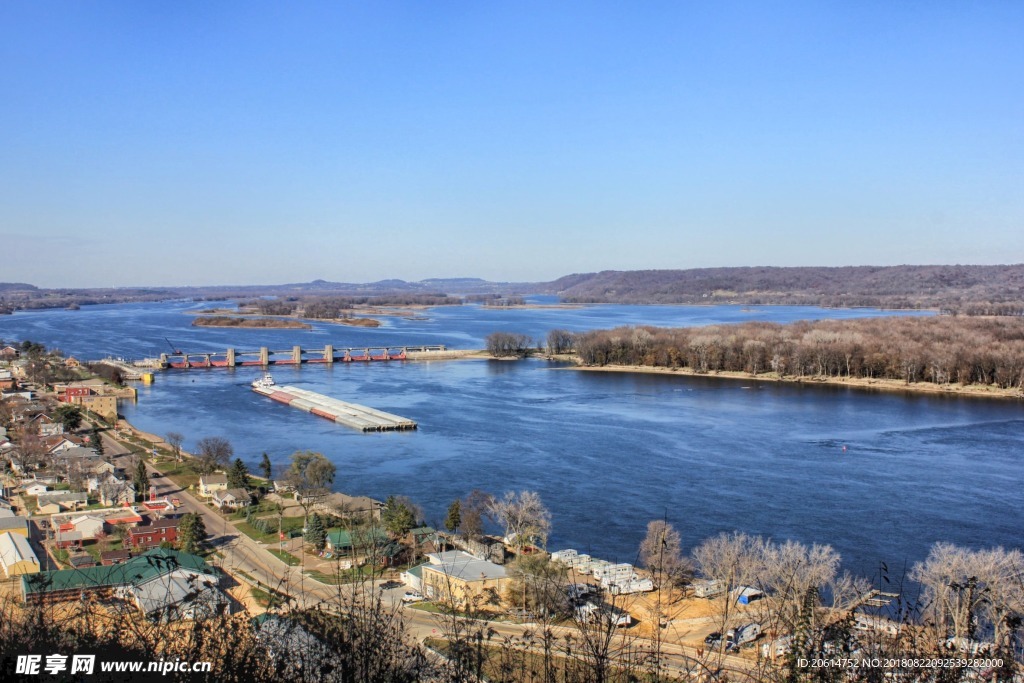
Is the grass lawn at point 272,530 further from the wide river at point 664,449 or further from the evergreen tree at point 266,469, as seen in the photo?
the evergreen tree at point 266,469

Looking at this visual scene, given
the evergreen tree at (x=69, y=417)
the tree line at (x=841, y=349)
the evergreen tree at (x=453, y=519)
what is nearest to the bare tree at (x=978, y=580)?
the evergreen tree at (x=453, y=519)

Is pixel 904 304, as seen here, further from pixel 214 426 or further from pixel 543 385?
pixel 214 426

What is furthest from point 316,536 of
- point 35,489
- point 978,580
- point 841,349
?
point 841,349

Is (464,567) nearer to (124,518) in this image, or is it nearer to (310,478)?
(310,478)

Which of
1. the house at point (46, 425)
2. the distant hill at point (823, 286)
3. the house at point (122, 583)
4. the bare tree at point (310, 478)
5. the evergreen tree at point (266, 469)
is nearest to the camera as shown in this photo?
the house at point (122, 583)

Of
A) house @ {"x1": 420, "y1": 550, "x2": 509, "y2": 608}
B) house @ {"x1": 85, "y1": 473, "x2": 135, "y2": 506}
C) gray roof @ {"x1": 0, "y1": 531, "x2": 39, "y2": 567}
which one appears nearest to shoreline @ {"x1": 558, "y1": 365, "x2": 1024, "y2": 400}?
house @ {"x1": 420, "y1": 550, "x2": 509, "y2": 608}

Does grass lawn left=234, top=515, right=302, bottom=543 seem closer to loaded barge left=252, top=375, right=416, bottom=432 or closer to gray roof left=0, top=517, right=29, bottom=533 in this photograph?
gray roof left=0, top=517, right=29, bottom=533
